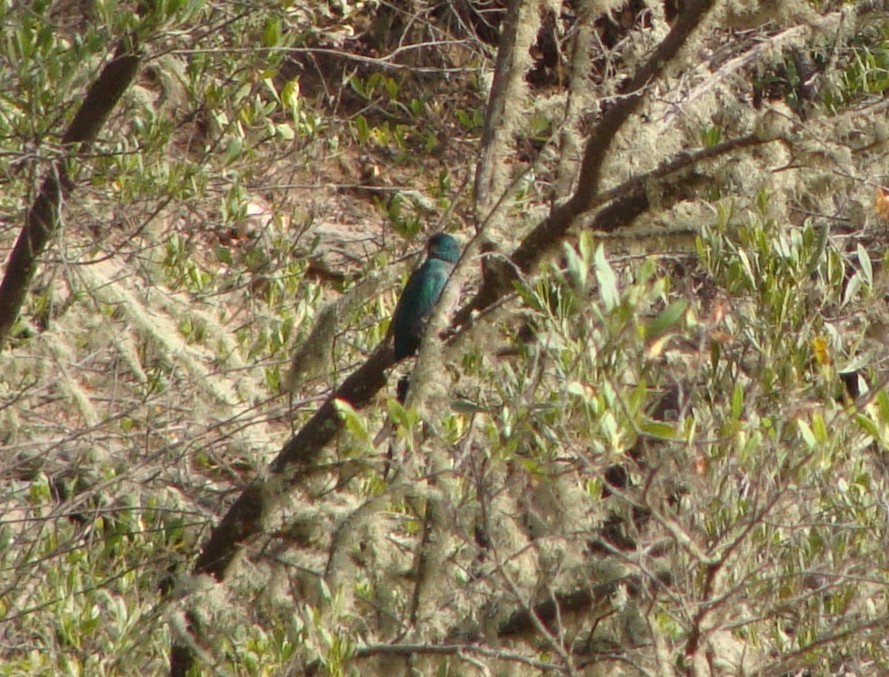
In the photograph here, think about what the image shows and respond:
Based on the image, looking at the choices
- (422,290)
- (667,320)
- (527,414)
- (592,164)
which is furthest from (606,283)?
(422,290)

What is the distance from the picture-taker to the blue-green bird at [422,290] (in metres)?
4.38

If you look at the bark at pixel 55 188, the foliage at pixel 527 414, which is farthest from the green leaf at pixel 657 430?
the bark at pixel 55 188

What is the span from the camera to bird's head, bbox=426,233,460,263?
15.7 ft

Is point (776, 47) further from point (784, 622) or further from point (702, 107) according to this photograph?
point (784, 622)

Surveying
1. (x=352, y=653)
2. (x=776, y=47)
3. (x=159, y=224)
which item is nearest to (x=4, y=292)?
(x=159, y=224)

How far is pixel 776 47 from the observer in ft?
13.5

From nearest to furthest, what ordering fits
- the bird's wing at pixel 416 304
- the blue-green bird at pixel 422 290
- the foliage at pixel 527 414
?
1. the foliage at pixel 527 414
2. the bird's wing at pixel 416 304
3. the blue-green bird at pixel 422 290

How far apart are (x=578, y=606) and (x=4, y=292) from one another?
193cm

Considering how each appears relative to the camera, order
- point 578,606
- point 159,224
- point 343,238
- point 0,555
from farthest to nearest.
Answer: point 343,238
point 159,224
point 0,555
point 578,606

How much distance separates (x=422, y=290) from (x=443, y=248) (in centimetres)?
20

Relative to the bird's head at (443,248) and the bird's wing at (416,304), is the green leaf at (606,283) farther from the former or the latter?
the bird's head at (443,248)

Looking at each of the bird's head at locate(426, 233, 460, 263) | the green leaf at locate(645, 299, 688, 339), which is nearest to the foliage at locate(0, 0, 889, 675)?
the green leaf at locate(645, 299, 688, 339)

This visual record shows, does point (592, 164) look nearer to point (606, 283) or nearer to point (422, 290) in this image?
point (606, 283)

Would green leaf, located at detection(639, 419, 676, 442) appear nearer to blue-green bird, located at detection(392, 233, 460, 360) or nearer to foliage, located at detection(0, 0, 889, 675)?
foliage, located at detection(0, 0, 889, 675)
